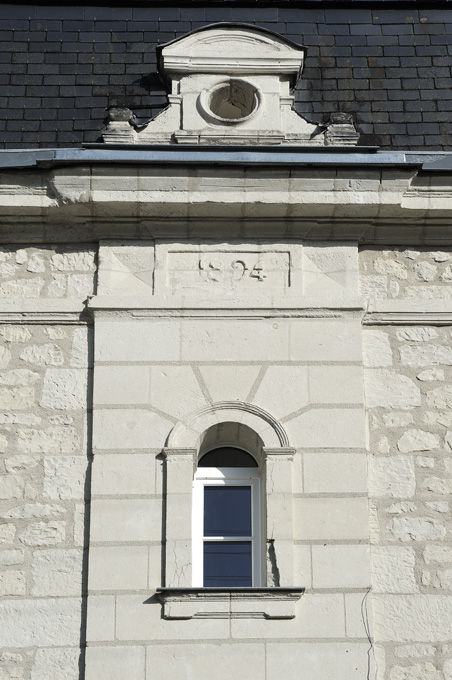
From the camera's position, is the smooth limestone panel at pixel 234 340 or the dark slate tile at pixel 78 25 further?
the dark slate tile at pixel 78 25

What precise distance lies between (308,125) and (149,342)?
197 cm

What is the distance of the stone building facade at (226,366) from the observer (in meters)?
8.16

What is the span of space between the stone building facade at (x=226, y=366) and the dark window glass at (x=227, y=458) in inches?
1.7

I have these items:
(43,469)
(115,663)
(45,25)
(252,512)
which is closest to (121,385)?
(43,469)

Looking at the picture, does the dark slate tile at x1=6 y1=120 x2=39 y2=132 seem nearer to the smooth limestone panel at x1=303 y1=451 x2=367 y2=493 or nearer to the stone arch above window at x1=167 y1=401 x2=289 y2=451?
the stone arch above window at x1=167 y1=401 x2=289 y2=451

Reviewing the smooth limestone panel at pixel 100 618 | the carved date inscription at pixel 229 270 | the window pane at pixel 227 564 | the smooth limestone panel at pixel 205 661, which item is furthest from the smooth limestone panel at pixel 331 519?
the carved date inscription at pixel 229 270

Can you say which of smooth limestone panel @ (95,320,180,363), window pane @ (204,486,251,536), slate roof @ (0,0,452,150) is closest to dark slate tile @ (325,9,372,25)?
slate roof @ (0,0,452,150)

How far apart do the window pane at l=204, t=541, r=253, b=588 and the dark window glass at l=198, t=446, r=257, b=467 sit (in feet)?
1.81

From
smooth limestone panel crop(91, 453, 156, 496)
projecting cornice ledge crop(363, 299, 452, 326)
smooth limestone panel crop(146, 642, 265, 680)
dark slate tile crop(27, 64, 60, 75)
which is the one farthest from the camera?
dark slate tile crop(27, 64, 60, 75)

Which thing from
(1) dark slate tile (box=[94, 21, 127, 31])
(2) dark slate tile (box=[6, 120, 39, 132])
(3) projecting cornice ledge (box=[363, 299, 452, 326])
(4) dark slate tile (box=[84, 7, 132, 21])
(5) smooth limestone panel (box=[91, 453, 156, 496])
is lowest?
(5) smooth limestone panel (box=[91, 453, 156, 496])

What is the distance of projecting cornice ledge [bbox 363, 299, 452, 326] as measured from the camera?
911 centimetres

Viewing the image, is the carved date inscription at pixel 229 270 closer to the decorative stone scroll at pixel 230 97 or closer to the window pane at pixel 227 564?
the decorative stone scroll at pixel 230 97

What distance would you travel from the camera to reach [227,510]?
8.77 meters

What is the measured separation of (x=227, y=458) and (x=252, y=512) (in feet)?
1.41
